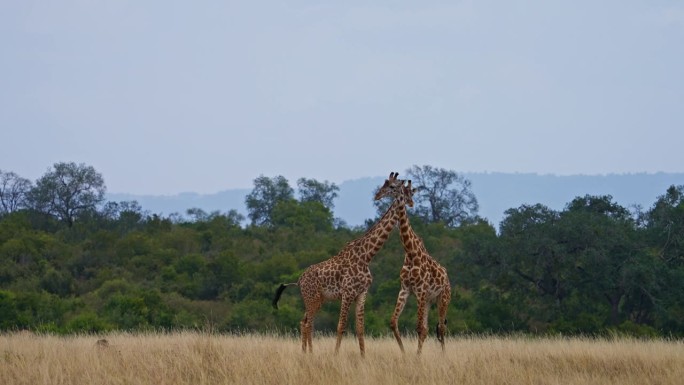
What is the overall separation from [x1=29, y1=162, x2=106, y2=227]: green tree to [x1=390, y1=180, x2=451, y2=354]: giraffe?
4146 centimetres

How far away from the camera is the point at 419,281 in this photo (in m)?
13.0

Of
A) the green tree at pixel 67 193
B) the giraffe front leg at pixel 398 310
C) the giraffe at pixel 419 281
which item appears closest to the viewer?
the giraffe front leg at pixel 398 310

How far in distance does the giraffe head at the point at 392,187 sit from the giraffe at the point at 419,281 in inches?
3.1

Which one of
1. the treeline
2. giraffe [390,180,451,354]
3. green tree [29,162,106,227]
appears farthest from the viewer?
green tree [29,162,106,227]

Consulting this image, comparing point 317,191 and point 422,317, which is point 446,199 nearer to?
point 317,191

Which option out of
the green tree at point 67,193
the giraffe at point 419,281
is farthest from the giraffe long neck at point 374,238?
the green tree at point 67,193

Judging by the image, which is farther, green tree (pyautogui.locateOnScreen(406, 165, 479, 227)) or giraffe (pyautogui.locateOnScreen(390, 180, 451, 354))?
green tree (pyautogui.locateOnScreen(406, 165, 479, 227))

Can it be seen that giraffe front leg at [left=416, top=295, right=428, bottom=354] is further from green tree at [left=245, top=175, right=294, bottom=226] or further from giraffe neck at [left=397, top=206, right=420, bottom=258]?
green tree at [left=245, top=175, right=294, bottom=226]

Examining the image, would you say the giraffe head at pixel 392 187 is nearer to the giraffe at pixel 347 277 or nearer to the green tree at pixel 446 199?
the giraffe at pixel 347 277

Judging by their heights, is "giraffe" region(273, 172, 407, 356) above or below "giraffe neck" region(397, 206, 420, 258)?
below

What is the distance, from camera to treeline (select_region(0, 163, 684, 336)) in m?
24.0

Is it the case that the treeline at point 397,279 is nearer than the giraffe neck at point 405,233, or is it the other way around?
the giraffe neck at point 405,233

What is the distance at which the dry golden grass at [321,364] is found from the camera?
1044 cm

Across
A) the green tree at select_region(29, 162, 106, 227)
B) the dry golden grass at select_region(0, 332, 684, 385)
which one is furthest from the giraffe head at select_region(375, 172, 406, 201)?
the green tree at select_region(29, 162, 106, 227)
